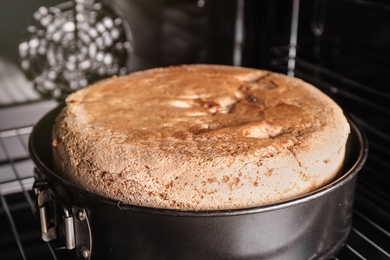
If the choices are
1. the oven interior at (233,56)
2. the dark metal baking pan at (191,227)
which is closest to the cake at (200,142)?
the dark metal baking pan at (191,227)

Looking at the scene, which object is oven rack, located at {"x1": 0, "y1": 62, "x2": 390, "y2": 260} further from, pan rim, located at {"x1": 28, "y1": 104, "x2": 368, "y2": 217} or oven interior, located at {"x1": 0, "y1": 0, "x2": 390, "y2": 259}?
pan rim, located at {"x1": 28, "y1": 104, "x2": 368, "y2": 217}

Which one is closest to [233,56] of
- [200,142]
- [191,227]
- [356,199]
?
[356,199]

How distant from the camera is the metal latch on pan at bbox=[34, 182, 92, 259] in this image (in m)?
0.96

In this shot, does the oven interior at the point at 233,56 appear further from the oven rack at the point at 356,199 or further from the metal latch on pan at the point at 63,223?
the metal latch on pan at the point at 63,223

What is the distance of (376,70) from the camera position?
1578mm

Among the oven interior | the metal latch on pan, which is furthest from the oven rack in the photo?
the metal latch on pan

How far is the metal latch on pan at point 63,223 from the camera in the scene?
963mm

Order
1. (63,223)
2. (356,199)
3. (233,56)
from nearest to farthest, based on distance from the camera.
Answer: (63,223) < (356,199) < (233,56)

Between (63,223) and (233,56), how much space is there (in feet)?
2.51

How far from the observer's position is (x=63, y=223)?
1.00 m

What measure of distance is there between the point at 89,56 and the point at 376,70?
75 centimetres

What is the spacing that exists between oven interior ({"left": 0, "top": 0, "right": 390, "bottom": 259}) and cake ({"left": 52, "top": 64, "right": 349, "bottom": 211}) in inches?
11.1

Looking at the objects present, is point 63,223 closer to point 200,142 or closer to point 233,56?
point 200,142

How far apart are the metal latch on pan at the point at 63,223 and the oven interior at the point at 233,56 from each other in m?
0.28
